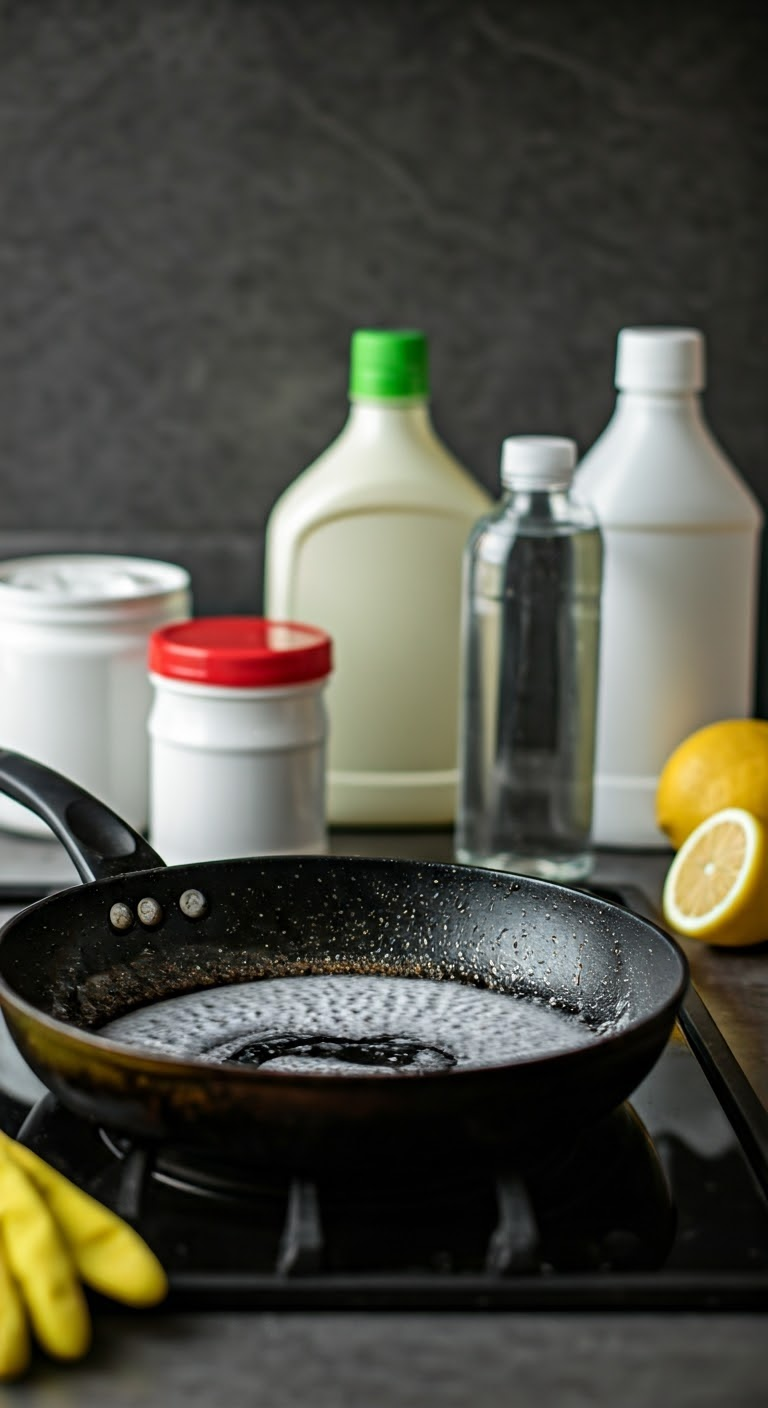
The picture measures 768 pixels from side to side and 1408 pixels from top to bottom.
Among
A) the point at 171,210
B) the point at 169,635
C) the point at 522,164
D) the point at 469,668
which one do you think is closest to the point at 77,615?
the point at 169,635

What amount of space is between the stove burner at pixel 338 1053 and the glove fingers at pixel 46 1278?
16 cm

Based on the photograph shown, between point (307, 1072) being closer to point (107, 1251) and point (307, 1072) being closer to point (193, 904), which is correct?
point (107, 1251)

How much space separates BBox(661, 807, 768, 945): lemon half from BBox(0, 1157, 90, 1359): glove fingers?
1.55 ft

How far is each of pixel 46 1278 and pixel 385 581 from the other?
0.62 metres

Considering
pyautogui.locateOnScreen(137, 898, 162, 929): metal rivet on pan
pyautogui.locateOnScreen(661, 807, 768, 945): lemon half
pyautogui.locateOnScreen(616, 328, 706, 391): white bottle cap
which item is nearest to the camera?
pyautogui.locateOnScreen(137, 898, 162, 929): metal rivet on pan

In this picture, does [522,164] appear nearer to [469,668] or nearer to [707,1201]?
[469,668]

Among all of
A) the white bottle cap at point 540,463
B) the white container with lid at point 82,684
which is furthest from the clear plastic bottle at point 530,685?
the white container with lid at point 82,684

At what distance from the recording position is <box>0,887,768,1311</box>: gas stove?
0.54 meters

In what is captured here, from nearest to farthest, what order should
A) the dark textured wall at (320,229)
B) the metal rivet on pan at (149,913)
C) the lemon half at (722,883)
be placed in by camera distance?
the metal rivet on pan at (149,913)
the lemon half at (722,883)
the dark textured wall at (320,229)

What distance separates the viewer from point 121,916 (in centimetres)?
77

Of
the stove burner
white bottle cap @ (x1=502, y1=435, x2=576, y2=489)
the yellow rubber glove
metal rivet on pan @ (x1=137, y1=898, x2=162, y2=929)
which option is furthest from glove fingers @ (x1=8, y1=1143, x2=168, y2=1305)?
white bottle cap @ (x1=502, y1=435, x2=576, y2=489)

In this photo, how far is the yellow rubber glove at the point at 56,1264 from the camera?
497 mm

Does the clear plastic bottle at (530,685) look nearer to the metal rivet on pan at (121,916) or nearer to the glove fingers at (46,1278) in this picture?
the metal rivet on pan at (121,916)

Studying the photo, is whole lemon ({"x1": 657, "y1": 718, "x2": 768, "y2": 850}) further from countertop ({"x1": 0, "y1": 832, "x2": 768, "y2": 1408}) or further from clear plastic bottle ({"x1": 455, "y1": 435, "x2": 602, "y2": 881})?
countertop ({"x1": 0, "y1": 832, "x2": 768, "y2": 1408})
